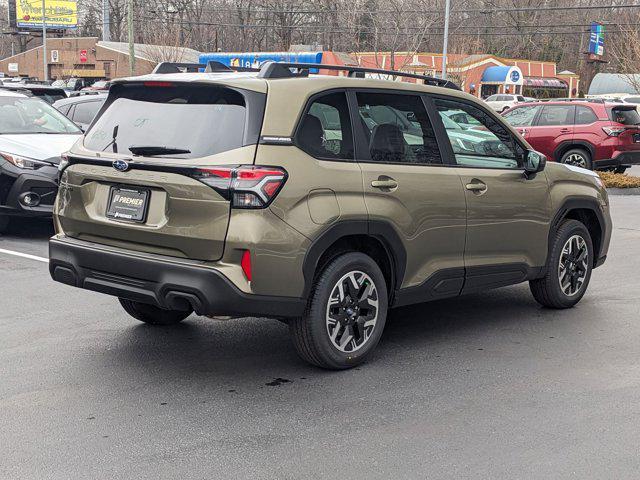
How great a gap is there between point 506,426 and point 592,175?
A: 349 cm

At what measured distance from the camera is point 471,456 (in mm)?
4148

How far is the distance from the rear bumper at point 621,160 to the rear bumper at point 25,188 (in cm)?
1281

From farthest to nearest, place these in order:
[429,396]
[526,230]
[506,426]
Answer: [526,230] < [429,396] < [506,426]

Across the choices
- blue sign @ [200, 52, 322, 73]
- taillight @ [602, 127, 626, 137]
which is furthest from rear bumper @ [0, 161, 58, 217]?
blue sign @ [200, 52, 322, 73]

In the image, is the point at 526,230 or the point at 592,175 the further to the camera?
the point at 592,175

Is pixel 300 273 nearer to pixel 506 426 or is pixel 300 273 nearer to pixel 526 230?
pixel 506 426

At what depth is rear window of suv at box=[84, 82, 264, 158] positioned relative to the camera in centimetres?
498

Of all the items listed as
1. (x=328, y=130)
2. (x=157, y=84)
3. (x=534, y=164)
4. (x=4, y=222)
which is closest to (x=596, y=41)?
(x=4, y=222)

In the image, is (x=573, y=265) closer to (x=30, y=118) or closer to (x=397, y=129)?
(x=397, y=129)

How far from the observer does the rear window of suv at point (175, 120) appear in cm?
498

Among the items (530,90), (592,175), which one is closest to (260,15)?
(530,90)

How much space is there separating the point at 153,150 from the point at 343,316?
1.51m

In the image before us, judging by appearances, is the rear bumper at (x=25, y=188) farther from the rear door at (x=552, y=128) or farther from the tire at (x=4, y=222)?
the rear door at (x=552, y=128)

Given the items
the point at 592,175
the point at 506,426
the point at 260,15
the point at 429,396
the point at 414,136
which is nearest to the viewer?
the point at 506,426
